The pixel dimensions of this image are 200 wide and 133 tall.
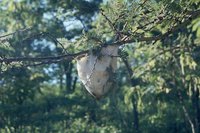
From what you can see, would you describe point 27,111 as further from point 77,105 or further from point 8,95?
point 77,105

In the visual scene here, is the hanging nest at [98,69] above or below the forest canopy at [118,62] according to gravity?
below

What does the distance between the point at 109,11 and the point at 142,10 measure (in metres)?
0.35

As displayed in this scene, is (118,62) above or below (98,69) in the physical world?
above

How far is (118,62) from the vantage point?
12781mm

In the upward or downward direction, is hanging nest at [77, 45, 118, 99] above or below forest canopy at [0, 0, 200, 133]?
below

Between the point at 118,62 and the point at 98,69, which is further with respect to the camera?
the point at 118,62

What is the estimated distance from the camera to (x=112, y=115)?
58.7 feet

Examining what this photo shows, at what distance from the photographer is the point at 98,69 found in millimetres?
4727

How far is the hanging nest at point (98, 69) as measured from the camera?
4.72 metres

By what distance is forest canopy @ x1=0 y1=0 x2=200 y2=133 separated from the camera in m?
4.73

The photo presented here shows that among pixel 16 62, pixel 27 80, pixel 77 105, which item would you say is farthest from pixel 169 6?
pixel 77 105

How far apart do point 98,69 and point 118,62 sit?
8.07 metres

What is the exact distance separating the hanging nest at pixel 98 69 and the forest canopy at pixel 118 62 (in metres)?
0.07

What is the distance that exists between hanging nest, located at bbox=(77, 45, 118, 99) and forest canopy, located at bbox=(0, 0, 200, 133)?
0.07 meters
